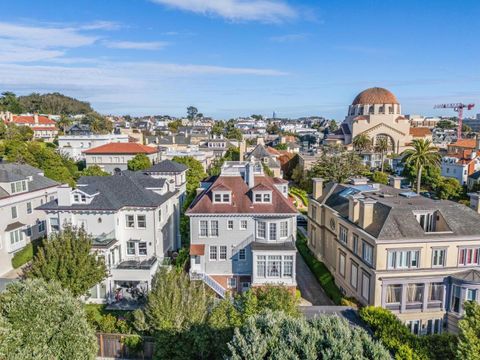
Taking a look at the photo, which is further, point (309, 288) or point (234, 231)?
point (309, 288)

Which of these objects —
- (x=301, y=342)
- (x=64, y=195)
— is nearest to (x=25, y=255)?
(x=64, y=195)

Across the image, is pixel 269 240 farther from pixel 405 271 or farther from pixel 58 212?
pixel 58 212

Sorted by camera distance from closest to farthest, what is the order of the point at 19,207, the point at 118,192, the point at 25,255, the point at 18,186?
the point at 118,192 → the point at 25,255 → the point at 19,207 → the point at 18,186

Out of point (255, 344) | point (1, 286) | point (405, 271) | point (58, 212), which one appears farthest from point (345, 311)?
point (1, 286)

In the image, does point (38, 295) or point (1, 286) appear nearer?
point (38, 295)

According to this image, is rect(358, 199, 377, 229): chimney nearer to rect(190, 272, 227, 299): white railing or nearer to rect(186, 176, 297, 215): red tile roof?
rect(186, 176, 297, 215): red tile roof

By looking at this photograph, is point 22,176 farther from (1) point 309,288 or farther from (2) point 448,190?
(2) point 448,190
